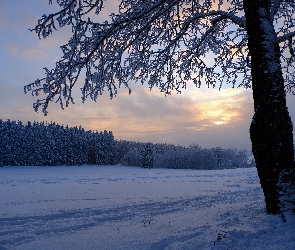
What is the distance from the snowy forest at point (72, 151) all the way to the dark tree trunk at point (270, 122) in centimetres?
6065

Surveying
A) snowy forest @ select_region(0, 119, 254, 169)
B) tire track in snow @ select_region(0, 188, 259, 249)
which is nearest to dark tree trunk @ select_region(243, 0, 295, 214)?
tire track in snow @ select_region(0, 188, 259, 249)

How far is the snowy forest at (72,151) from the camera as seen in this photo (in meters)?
59.3

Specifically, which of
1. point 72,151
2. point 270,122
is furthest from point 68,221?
point 72,151

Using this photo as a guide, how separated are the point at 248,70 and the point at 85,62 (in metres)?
4.71

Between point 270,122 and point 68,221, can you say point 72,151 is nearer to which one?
point 68,221

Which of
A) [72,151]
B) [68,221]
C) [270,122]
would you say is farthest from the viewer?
[72,151]

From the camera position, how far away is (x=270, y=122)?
15.3 ft

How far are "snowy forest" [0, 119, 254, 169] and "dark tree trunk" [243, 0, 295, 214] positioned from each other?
6065cm

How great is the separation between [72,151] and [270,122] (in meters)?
66.7

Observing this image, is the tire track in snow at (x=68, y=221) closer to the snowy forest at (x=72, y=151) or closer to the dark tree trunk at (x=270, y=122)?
the dark tree trunk at (x=270, y=122)

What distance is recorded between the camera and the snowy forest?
59.3 meters

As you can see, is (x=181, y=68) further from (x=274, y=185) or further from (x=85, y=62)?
(x=274, y=185)

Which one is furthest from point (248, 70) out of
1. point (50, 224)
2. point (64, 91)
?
point (50, 224)

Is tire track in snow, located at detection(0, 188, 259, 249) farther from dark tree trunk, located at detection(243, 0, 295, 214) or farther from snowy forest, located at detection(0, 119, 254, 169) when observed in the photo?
snowy forest, located at detection(0, 119, 254, 169)
